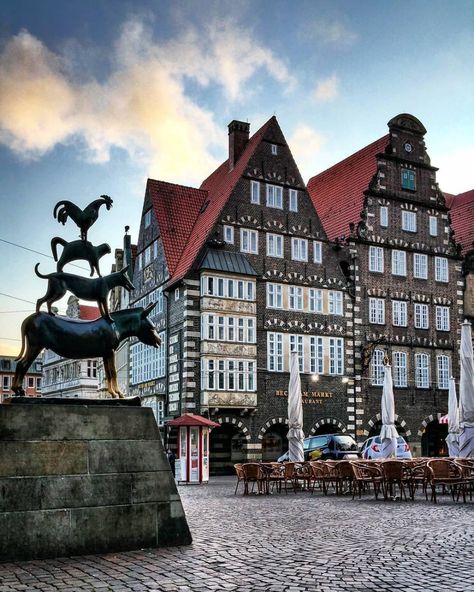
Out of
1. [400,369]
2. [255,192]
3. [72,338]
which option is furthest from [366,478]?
[400,369]

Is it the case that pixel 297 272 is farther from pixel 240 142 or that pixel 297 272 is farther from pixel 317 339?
pixel 240 142

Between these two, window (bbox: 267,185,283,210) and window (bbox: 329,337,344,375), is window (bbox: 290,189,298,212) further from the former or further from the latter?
window (bbox: 329,337,344,375)

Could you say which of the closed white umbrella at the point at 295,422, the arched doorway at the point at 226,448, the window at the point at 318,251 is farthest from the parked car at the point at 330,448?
the window at the point at 318,251

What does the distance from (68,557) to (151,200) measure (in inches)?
1238

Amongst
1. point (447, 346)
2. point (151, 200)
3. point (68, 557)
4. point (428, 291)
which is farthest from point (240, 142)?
point (68, 557)

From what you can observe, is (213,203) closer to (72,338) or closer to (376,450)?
(376,450)

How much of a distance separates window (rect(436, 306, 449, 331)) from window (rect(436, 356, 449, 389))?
161 cm

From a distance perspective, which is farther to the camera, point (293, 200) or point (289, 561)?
point (293, 200)

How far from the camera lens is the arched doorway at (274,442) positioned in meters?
35.5

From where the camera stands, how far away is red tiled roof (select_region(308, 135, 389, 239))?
132ft

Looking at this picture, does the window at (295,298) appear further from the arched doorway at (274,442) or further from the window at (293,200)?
the arched doorway at (274,442)

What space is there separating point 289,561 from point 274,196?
96.3 feet

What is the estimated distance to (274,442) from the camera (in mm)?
35969

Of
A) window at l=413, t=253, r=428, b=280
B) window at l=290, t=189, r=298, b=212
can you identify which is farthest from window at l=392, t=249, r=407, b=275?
window at l=290, t=189, r=298, b=212
